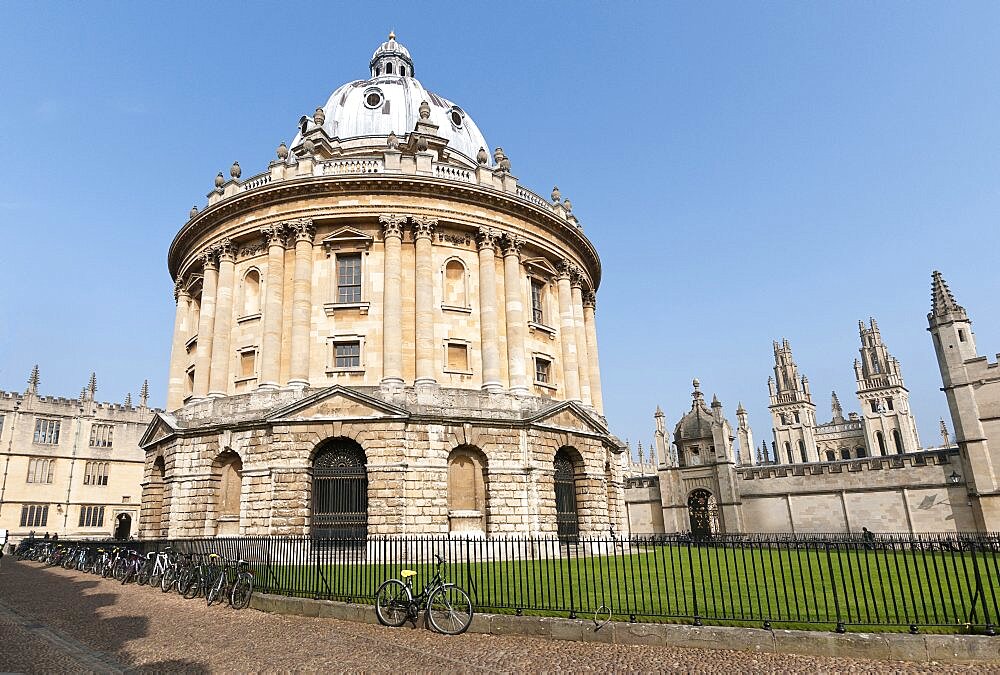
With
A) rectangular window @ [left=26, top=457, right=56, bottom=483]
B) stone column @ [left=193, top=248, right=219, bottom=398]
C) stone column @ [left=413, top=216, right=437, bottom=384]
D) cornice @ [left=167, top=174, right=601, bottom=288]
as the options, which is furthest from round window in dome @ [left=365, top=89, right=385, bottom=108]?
rectangular window @ [left=26, top=457, right=56, bottom=483]

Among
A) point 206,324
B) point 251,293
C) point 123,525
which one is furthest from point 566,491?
point 123,525

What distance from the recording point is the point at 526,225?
94.9 ft

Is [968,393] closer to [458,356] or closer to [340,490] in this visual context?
[458,356]

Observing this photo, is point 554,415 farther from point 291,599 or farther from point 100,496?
point 100,496

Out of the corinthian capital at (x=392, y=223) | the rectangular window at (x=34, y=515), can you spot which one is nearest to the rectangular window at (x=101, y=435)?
the rectangular window at (x=34, y=515)

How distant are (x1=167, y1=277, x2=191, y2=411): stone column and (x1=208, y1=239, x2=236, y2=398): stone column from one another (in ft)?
14.8

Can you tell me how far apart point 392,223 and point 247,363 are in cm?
858

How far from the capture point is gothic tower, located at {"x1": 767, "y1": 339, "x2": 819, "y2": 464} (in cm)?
9450

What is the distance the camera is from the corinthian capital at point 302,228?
25891 mm

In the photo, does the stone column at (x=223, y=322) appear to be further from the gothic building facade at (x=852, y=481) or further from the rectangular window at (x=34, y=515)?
the rectangular window at (x=34, y=515)

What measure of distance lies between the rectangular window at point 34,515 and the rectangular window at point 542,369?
47.4m

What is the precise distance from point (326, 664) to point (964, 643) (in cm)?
865

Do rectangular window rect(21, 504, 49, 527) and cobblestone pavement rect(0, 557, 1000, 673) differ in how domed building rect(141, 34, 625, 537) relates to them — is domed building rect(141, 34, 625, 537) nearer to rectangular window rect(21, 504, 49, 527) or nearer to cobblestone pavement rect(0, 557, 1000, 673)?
cobblestone pavement rect(0, 557, 1000, 673)

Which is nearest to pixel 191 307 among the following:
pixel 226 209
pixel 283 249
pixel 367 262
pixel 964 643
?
pixel 226 209
